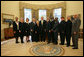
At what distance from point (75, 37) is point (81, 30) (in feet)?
11.4

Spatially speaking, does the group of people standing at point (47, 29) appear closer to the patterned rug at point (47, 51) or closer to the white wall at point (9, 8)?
the patterned rug at point (47, 51)

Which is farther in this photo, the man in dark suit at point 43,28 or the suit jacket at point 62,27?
the man in dark suit at point 43,28

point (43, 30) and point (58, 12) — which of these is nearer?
point (43, 30)

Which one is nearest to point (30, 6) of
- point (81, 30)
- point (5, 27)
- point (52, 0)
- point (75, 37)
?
point (52, 0)

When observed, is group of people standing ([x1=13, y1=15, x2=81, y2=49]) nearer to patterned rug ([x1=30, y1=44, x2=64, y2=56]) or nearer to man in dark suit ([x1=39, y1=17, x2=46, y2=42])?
man in dark suit ([x1=39, y1=17, x2=46, y2=42])

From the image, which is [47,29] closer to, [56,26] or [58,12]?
[56,26]

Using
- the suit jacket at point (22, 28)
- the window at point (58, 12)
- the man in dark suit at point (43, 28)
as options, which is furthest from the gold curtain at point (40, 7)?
the man in dark suit at point (43, 28)

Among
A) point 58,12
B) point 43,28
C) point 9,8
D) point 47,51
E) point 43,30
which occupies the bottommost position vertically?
point 47,51

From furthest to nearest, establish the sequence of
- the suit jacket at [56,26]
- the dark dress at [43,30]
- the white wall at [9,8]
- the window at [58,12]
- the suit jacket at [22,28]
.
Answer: the window at [58,12] → the white wall at [9,8] → the dark dress at [43,30] → the suit jacket at [22,28] → the suit jacket at [56,26]

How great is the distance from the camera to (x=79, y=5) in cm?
669

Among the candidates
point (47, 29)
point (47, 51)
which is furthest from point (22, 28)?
point (47, 51)

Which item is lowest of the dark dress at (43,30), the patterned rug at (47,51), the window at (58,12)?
the patterned rug at (47,51)

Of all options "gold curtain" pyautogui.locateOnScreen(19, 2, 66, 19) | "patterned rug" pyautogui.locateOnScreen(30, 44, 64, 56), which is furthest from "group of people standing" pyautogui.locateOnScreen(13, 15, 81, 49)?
"gold curtain" pyautogui.locateOnScreen(19, 2, 66, 19)

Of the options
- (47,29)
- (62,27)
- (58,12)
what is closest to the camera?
(62,27)
